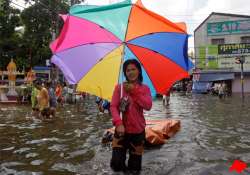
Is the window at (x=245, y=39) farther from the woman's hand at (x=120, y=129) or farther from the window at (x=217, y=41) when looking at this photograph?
the woman's hand at (x=120, y=129)

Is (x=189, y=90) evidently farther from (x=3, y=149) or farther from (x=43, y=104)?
(x=3, y=149)

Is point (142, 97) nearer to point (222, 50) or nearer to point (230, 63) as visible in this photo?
point (222, 50)

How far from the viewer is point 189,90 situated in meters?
55.5

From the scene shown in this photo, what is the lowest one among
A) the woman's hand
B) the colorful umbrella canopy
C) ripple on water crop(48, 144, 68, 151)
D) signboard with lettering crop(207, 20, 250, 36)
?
ripple on water crop(48, 144, 68, 151)

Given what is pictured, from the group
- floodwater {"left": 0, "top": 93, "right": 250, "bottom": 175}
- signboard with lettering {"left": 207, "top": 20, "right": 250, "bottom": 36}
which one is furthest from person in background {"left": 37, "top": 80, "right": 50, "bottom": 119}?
signboard with lettering {"left": 207, "top": 20, "right": 250, "bottom": 36}

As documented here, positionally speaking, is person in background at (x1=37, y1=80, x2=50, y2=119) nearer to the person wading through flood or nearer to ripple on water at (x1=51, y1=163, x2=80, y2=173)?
ripple on water at (x1=51, y1=163, x2=80, y2=173)

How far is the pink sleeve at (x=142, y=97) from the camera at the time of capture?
251 inches

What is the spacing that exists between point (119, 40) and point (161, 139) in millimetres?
3732

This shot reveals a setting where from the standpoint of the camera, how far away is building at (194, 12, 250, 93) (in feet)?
168

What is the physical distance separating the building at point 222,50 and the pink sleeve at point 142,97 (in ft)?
151

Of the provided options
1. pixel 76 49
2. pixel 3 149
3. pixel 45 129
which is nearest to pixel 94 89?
pixel 76 49

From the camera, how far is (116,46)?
6691 millimetres

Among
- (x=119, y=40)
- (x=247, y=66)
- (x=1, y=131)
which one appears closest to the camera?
(x=119, y=40)

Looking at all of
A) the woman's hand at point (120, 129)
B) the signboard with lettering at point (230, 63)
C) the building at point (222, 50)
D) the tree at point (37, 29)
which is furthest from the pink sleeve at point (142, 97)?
the signboard with lettering at point (230, 63)
